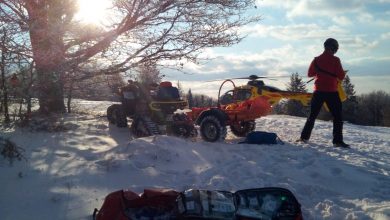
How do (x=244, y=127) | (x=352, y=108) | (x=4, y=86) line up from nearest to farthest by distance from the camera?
(x=4, y=86) < (x=244, y=127) < (x=352, y=108)

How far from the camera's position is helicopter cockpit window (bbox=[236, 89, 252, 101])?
Result: 31.1ft

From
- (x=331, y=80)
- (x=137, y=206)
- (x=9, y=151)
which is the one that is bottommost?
(x=137, y=206)

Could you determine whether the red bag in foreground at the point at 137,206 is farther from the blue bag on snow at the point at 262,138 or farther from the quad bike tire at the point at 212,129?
the quad bike tire at the point at 212,129

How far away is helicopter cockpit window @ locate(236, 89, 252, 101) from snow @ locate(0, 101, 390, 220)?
217 cm

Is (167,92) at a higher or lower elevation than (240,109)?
higher

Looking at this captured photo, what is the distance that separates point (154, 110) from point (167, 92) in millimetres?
621

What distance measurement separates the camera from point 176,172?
17.7ft

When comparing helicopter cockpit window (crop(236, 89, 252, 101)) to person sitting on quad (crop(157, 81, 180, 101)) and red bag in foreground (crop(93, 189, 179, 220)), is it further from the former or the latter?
red bag in foreground (crop(93, 189, 179, 220))

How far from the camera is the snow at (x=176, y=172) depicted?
13.5 feet

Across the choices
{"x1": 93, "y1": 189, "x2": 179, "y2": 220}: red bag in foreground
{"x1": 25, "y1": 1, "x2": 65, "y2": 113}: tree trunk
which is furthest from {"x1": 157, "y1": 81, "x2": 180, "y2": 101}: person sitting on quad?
{"x1": 93, "y1": 189, "x2": 179, "y2": 220}: red bag in foreground

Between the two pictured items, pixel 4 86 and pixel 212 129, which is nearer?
pixel 4 86

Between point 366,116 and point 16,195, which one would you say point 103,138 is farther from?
point 366,116

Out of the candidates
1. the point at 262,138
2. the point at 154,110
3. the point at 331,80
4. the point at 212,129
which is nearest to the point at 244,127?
the point at 212,129

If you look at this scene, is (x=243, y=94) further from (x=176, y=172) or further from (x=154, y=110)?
(x=176, y=172)
